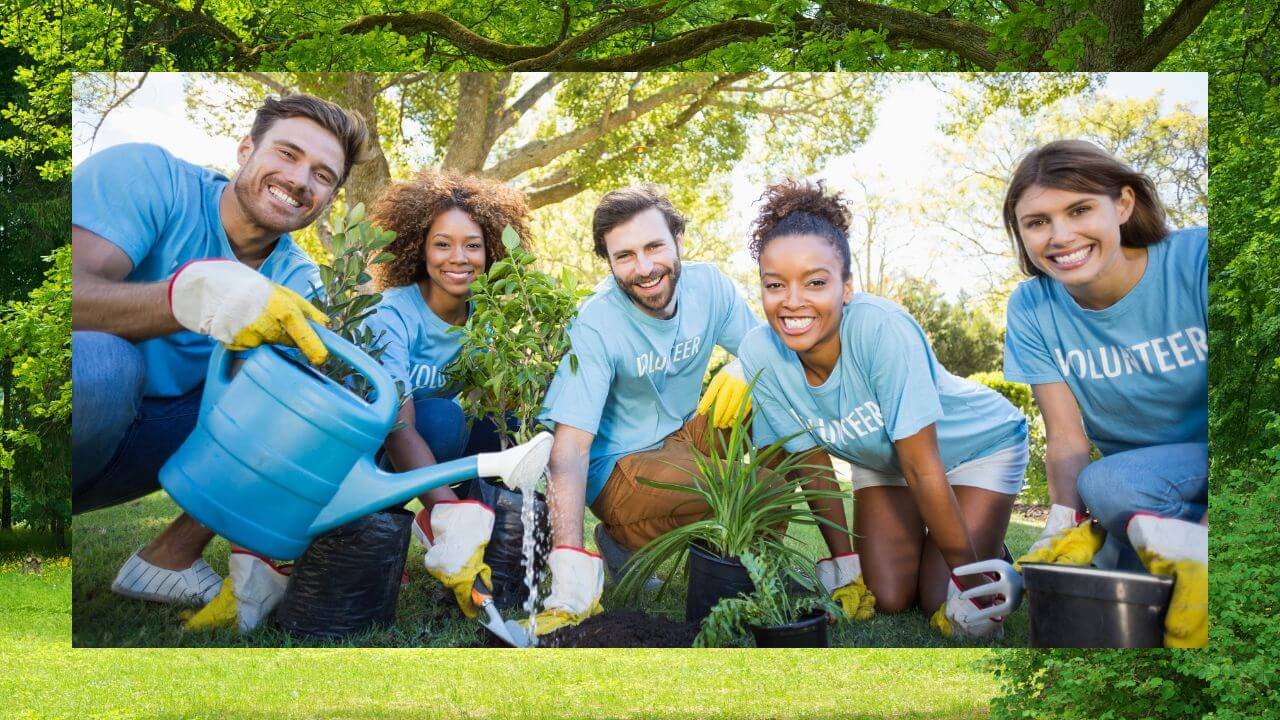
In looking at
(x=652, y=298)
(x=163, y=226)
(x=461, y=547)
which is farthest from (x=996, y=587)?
(x=163, y=226)

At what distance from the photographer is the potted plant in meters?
3.79

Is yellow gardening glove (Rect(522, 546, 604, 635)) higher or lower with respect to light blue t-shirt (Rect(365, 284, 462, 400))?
lower

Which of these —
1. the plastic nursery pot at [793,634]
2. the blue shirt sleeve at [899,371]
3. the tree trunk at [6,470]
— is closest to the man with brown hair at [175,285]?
the plastic nursery pot at [793,634]

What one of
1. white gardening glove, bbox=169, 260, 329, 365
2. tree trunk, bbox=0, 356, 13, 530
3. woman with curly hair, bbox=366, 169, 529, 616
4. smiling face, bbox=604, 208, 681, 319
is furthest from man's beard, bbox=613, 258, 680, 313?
→ tree trunk, bbox=0, 356, 13, 530

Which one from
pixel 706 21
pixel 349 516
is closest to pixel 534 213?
pixel 349 516

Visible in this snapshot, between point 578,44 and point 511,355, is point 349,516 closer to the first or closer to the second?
point 511,355

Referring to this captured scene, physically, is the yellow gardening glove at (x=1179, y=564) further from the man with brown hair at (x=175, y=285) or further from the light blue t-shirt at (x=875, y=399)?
the man with brown hair at (x=175, y=285)

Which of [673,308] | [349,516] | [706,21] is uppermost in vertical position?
[706,21]

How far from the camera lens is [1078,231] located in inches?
152

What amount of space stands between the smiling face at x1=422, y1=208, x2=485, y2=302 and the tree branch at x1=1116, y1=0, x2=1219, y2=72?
5.16 metres

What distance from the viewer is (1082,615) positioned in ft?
12.3

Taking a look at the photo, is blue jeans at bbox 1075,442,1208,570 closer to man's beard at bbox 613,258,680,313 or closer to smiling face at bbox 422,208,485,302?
man's beard at bbox 613,258,680,313

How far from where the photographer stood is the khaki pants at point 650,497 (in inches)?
152

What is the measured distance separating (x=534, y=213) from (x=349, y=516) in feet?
3.82
